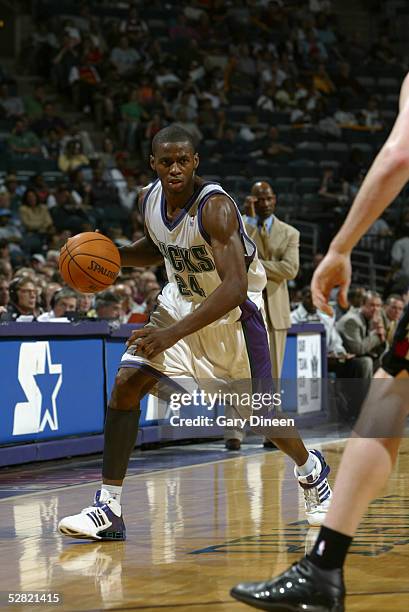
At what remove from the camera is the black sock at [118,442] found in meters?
5.25

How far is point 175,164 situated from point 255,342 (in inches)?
36.8

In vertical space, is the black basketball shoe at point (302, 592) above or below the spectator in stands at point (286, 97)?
below

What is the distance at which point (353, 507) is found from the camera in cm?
337

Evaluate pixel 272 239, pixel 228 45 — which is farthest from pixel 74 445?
pixel 228 45

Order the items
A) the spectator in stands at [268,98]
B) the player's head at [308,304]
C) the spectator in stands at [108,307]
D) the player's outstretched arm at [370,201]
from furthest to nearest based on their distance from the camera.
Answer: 1. the spectator in stands at [268,98]
2. the player's head at [308,304]
3. the spectator in stands at [108,307]
4. the player's outstretched arm at [370,201]

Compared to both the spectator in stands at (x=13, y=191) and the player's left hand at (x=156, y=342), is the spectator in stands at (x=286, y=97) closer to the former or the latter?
the spectator in stands at (x=13, y=191)

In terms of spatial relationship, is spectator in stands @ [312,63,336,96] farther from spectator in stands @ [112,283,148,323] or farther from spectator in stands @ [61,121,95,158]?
spectator in stands @ [112,283,148,323]

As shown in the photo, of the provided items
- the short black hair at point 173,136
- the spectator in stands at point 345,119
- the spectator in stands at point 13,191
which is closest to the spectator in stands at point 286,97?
the spectator in stands at point 345,119

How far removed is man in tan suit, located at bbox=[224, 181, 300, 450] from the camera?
9.12 m

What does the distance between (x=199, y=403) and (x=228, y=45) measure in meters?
13.3

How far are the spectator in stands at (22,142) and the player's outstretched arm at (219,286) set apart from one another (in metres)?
11.3

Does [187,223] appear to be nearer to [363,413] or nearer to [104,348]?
[363,413]

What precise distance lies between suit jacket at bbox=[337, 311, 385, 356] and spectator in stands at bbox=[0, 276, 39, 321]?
14.0 feet

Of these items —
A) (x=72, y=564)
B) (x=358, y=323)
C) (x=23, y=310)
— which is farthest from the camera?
(x=358, y=323)
